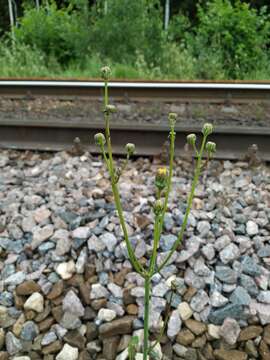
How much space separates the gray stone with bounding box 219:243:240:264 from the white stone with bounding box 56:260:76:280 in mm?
948

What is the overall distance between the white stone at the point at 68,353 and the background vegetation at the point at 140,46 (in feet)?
17.2

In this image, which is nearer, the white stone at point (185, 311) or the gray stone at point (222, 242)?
the white stone at point (185, 311)

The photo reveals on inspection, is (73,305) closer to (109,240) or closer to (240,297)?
(109,240)

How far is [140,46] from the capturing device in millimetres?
7801

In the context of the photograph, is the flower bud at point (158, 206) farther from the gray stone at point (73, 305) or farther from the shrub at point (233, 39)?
the shrub at point (233, 39)

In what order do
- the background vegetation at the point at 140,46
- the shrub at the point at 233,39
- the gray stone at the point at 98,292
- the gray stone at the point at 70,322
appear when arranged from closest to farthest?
the gray stone at the point at 70,322 < the gray stone at the point at 98,292 < the background vegetation at the point at 140,46 < the shrub at the point at 233,39

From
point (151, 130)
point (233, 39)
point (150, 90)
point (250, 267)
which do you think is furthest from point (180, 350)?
point (233, 39)

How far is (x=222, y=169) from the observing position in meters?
3.45

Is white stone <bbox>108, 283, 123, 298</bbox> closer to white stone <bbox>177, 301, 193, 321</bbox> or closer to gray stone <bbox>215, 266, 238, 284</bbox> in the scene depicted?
white stone <bbox>177, 301, 193, 321</bbox>

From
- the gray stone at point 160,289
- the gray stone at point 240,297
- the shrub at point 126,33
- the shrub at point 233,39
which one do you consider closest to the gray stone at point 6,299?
the gray stone at point 160,289

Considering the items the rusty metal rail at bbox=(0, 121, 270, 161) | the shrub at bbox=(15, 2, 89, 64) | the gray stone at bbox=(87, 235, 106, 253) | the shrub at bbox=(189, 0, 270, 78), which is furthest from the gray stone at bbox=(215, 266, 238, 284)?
the shrub at bbox=(15, 2, 89, 64)

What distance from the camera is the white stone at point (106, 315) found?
219cm

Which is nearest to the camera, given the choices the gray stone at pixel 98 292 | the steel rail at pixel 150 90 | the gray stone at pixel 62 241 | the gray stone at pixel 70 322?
the gray stone at pixel 70 322

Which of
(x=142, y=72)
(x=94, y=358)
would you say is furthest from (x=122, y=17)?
(x=94, y=358)
